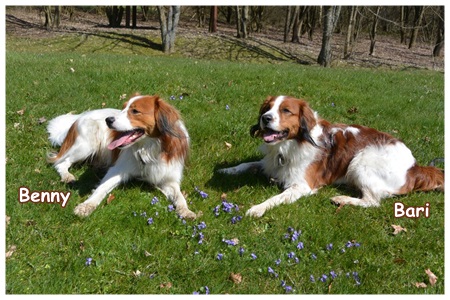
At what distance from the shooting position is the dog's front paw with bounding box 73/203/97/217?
4.38 meters

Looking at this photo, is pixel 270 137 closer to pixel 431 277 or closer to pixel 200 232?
pixel 200 232

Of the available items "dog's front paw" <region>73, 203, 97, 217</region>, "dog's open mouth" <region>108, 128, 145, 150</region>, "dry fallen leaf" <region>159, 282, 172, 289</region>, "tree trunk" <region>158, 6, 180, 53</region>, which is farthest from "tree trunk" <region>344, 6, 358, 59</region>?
"dry fallen leaf" <region>159, 282, 172, 289</region>

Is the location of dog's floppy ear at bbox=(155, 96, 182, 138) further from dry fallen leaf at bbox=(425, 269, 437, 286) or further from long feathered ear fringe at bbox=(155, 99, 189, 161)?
dry fallen leaf at bbox=(425, 269, 437, 286)

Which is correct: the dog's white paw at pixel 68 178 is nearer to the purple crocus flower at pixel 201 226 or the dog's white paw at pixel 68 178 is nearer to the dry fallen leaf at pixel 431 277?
the purple crocus flower at pixel 201 226

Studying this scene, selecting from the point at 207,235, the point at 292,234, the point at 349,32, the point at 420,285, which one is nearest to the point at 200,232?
the point at 207,235

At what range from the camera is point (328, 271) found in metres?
3.92

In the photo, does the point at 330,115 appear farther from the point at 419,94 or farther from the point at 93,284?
the point at 93,284

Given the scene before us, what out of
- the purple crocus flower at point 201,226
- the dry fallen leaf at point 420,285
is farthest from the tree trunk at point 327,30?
the dry fallen leaf at point 420,285

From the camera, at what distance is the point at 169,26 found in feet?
79.6

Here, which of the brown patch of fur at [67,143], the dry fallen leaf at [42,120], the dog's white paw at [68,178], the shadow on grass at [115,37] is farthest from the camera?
the shadow on grass at [115,37]

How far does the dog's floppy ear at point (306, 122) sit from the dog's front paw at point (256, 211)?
106 centimetres

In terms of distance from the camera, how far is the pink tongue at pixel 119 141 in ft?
14.9

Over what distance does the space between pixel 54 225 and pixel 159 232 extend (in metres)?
1.11

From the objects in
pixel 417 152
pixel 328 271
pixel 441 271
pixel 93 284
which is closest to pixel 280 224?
pixel 328 271
